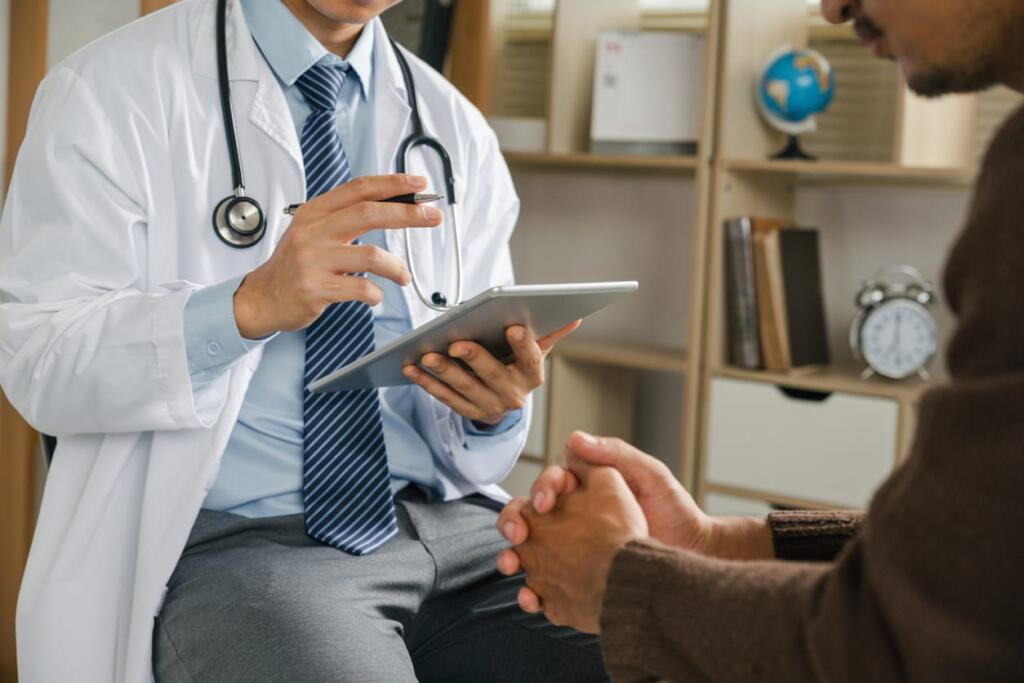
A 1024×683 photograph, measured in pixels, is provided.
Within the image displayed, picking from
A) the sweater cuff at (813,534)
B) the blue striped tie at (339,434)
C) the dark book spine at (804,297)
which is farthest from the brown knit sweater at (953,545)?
the dark book spine at (804,297)

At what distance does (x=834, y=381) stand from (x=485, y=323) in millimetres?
1426

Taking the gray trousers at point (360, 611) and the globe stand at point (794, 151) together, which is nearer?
the gray trousers at point (360, 611)

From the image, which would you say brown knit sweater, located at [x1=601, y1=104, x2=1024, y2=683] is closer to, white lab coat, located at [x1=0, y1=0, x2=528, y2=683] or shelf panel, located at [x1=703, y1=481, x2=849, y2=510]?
white lab coat, located at [x1=0, y1=0, x2=528, y2=683]

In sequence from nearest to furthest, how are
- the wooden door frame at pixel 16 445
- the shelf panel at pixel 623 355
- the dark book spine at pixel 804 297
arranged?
the wooden door frame at pixel 16 445
the dark book spine at pixel 804 297
the shelf panel at pixel 623 355

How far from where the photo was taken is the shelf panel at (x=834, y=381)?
93.7 inches

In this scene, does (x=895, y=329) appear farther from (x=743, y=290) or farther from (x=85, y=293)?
(x=85, y=293)

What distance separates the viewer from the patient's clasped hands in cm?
99

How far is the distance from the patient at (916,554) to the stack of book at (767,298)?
1455mm

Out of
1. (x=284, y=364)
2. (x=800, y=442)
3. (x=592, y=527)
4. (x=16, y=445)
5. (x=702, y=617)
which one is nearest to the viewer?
(x=702, y=617)

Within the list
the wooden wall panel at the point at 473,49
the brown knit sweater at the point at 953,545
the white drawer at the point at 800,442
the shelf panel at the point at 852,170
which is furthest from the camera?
the wooden wall panel at the point at 473,49

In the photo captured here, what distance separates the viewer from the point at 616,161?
2676 mm

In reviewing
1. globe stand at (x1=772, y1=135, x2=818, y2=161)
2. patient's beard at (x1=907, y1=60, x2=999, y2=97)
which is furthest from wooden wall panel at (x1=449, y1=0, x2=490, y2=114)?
patient's beard at (x1=907, y1=60, x2=999, y2=97)

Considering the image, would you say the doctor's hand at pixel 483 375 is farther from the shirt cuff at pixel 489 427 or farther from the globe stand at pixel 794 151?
the globe stand at pixel 794 151

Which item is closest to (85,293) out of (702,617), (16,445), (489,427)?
(489,427)
